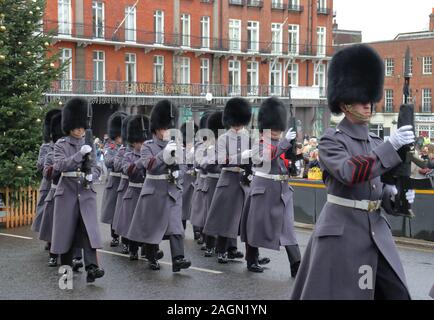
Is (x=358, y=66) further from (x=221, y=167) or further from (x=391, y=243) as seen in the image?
(x=221, y=167)

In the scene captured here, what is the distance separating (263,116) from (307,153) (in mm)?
11673

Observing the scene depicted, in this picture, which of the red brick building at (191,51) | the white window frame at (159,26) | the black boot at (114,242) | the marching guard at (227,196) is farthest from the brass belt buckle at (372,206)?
the white window frame at (159,26)

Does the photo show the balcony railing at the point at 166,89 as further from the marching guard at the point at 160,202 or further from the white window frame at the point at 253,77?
the marching guard at the point at 160,202

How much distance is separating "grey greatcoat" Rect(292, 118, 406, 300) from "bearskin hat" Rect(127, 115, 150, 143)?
6.21 metres

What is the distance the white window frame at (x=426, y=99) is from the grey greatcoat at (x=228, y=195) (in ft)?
174

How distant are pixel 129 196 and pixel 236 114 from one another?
2.09m

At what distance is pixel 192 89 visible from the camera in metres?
45.4

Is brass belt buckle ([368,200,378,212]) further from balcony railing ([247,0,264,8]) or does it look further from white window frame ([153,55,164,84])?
balcony railing ([247,0,264,8])

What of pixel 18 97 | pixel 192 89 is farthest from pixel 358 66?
pixel 192 89

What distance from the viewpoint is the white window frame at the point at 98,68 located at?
132 ft

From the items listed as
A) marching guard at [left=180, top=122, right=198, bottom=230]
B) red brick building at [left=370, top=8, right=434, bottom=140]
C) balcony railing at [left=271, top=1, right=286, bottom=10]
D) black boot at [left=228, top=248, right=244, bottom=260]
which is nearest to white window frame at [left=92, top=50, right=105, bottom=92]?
balcony railing at [left=271, top=1, right=286, bottom=10]

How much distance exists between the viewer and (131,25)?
42219 mm

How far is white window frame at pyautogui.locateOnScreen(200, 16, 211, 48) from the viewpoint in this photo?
151 ft

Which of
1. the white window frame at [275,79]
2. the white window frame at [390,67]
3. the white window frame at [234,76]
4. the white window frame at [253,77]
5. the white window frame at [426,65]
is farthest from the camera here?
the white window frame at [390,67]
